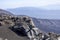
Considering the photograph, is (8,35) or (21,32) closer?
(8,35)

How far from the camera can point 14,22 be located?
209 ft

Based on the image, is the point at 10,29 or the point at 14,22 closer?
the point at 10,29

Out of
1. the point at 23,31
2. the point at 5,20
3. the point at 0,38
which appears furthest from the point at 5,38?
the point at 5,20

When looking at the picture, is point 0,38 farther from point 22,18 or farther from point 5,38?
point 22,18

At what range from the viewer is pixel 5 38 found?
5625cm

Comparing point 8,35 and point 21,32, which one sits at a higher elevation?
point 8,35

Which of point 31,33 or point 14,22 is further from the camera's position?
point 14,22

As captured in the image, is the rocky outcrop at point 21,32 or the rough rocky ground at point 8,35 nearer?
the rough rocky ground at point 8,35

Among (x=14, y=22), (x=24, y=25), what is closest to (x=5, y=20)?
(x=14, y=22)

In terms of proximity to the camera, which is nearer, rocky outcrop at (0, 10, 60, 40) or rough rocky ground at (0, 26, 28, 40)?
rough rocky ground at (0, 26, 28, 40)

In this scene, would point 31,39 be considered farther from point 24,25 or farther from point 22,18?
point 22,18

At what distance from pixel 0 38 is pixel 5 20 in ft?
30.4

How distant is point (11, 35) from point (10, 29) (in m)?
2.51

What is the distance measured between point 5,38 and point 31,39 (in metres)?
5.83
